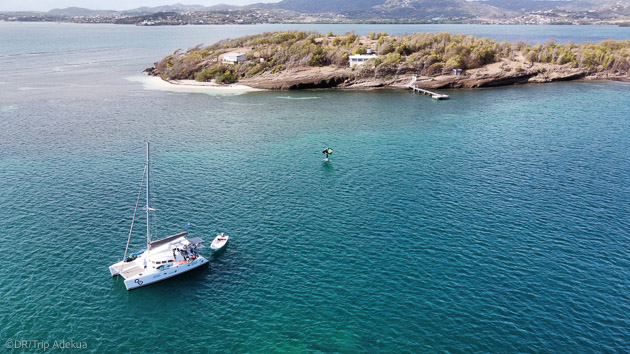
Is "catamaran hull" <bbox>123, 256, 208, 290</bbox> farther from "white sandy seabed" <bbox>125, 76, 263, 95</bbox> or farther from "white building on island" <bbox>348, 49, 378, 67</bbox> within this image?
"white building on island" <bbox>348, 49, 378, 67</bbox>

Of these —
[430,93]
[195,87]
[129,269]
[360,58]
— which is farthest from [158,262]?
[360,58]

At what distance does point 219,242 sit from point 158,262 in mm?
8997

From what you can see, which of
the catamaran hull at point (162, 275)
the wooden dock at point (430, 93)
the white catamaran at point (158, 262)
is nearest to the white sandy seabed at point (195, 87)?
the wooden dock at point (430, 93)

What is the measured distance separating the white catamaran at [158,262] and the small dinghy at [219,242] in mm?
1775

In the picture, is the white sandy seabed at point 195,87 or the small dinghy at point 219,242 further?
the white sandy seabed at point 195,87

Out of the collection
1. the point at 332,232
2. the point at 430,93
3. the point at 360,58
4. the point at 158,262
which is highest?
the point at 360,58

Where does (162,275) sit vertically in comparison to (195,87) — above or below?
below

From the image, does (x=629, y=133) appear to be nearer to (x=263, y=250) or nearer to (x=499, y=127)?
(x=499, y=127)

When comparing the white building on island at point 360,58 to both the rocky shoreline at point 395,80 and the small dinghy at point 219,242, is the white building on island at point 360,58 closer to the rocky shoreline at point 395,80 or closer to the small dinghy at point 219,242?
the rocky shoreline at point 395,80

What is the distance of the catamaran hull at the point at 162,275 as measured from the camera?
55200 mm

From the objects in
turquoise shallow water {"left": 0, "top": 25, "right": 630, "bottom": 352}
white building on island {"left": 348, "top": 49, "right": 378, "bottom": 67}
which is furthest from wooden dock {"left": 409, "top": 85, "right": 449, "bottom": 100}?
turquoise shallow water {"left": 0, "top": 25, "right": 630, "bottom": 352}

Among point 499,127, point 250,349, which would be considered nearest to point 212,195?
point 250,349

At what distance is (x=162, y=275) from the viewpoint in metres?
57.4

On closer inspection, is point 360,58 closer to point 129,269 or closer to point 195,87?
point 195,87
